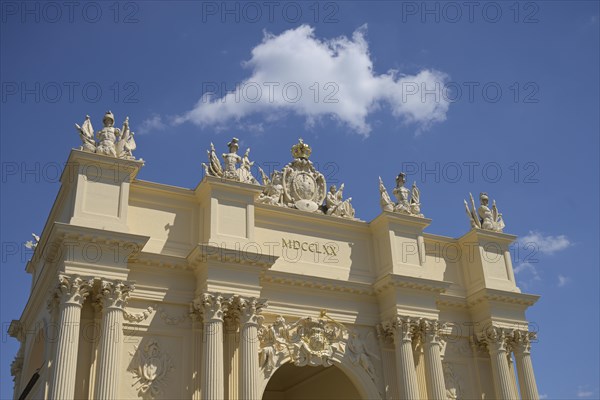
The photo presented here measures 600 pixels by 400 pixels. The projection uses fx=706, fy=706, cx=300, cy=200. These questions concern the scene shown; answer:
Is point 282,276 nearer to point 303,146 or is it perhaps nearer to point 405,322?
point 405,322

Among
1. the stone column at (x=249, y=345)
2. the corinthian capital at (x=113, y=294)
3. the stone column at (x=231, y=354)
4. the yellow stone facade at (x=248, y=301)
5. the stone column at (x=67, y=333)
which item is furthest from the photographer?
the stone column at (x=231, y=354)

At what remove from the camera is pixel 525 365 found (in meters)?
24.7

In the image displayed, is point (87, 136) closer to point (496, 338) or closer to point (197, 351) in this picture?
point (197, 351)

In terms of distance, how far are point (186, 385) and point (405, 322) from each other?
739 centimetres

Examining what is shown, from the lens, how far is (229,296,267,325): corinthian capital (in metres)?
20.3

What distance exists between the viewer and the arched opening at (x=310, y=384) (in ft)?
80.4

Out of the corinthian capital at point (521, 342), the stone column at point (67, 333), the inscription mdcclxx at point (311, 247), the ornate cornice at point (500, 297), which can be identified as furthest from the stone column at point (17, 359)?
the corinthian capital at point (521, 342)

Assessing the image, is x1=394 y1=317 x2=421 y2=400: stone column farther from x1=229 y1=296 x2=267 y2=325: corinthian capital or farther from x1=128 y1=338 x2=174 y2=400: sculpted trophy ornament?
x1=128 y1=338 x2=174 y2=400: sculpted trophy ornament

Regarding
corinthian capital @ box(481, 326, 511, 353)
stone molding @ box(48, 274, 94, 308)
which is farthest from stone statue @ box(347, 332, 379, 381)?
stone molding @ box(48, 274, 94, 308)

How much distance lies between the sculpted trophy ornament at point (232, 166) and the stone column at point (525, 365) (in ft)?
36.2

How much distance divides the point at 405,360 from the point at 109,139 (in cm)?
1147

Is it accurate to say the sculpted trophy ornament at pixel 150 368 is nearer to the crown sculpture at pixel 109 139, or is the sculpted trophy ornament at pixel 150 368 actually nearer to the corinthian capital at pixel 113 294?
the corinthian capital at pixel 113 294

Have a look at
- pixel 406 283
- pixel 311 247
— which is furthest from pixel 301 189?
pixel 406 283

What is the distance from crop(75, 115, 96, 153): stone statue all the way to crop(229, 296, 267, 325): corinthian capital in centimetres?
607
